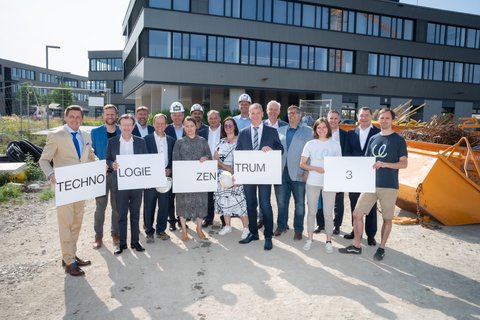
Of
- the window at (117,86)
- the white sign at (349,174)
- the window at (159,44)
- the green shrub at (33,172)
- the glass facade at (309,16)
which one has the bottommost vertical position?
the green shrub at (33,172)

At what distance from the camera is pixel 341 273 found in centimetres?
469

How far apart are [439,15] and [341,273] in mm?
36552

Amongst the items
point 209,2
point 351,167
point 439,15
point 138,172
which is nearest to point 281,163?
point 351,167

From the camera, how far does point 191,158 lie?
5.76m

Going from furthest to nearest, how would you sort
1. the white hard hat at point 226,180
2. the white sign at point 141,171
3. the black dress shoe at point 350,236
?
the black dress shoe at point 350,236, the white hard hat at point 226,180, the white sign at point 141,171

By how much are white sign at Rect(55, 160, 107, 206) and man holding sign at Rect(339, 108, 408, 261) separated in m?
3.72

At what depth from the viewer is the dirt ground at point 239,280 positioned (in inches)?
148

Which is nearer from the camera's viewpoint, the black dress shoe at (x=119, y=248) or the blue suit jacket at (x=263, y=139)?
the black dress shoe at (x=119, y=248)

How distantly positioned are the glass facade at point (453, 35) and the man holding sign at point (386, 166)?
33.7m

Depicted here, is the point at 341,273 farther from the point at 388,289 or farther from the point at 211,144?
the point at 211,144

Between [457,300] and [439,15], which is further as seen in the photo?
[439,15]

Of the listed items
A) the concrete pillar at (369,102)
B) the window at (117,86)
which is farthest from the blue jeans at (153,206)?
the window at (117,86)

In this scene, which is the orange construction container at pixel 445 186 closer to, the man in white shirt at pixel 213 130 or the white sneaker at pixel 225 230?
the white sneaker at pixel 225 230

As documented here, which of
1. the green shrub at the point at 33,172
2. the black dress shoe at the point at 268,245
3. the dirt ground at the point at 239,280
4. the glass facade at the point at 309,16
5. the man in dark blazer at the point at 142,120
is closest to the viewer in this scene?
the dirt ground at the point at 239,280
